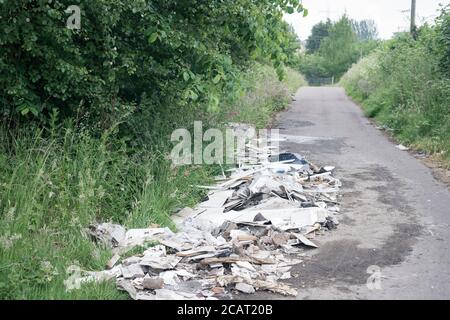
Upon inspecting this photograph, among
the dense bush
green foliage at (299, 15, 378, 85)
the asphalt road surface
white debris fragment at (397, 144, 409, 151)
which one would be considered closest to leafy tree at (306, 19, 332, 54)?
green foliage at (299, 15, 378, 85)

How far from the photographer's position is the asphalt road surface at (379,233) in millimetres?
5016

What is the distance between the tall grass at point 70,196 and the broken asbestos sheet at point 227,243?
0.69ft

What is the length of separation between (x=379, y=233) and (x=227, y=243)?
6.98 feet

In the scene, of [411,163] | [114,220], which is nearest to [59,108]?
[114,220]

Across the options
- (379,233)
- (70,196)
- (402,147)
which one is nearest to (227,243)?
(70,196)

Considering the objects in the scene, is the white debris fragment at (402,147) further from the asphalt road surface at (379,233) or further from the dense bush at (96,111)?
the dense bush at (96,111)

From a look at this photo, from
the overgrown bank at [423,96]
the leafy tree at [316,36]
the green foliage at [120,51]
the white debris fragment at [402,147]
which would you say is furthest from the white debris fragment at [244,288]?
the leafy tree at [316,36]

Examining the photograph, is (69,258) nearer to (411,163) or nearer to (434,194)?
(434,194)

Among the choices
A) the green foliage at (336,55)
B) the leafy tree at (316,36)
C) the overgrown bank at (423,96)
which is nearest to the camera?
the overgrown bank at (423,96)

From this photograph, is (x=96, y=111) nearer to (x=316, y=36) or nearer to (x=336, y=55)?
(x=336, y=55)

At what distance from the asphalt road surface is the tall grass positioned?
1879 mm

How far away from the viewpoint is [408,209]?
771cm

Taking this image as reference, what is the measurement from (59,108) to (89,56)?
81cm

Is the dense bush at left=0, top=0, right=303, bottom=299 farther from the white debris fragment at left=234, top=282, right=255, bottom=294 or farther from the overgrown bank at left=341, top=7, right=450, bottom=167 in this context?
the overgrown bank at left=341, top=7, right=450, bottom=167
